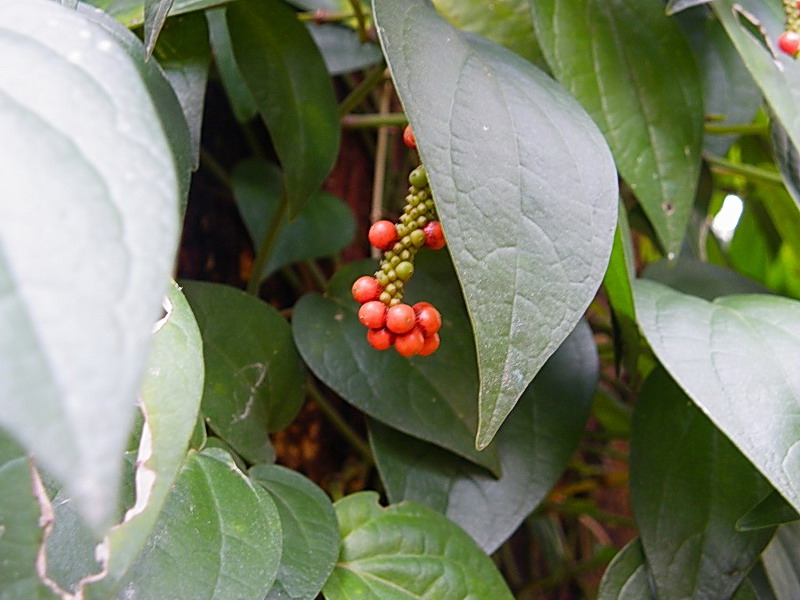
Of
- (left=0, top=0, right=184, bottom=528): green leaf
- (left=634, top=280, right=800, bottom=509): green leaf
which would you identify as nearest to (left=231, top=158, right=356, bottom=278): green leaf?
(left=634, top=280, right=800, bottom=509): green leaf

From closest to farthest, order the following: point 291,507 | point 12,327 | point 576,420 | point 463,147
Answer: point 12,327 → point 463,147 → point 291,507 → point 576,420

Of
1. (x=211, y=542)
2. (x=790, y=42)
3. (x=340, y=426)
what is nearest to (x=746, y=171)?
(x=790, y=42)

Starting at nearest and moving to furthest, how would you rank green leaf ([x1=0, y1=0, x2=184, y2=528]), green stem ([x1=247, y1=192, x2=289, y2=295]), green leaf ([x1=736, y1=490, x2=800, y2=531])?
green leaf ([x1=0, y1=0, x2=184, y2=528]) < green leaf ([x1=736, y1=490, x2=800, y2=531]) < green stem ([x1=247, y1=192, x2=289, y2=295])

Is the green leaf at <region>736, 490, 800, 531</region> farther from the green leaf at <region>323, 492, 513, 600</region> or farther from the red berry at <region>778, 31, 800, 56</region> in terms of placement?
the red berry at <region>778, 31, 800, 56</region>

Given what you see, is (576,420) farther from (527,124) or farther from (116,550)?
(116,550)

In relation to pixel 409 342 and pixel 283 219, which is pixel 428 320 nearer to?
pixel 409 342

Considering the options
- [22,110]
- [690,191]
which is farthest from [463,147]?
[690,191]
